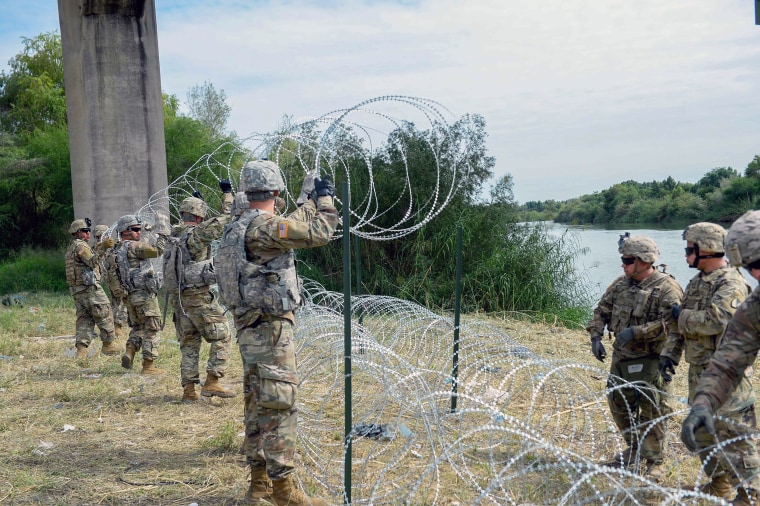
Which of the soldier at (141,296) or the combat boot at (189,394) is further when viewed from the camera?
the soldier at (141,296)

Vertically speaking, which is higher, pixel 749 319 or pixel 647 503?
pixel 749 319

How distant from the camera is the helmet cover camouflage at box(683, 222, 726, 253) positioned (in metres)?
3.95

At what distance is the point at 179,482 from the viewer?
4.55 m

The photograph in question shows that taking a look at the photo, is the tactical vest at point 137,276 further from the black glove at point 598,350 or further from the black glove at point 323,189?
the black glove at point 598,350

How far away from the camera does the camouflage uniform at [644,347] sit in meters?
4.30

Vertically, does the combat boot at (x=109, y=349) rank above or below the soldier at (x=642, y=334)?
below

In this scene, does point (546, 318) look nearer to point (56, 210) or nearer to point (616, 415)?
point (616, 415)

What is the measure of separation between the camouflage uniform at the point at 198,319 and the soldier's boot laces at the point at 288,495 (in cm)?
266

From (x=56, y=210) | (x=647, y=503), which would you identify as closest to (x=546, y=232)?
(x=647, y=503)

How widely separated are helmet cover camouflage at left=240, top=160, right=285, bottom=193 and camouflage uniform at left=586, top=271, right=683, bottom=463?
2.40 metres

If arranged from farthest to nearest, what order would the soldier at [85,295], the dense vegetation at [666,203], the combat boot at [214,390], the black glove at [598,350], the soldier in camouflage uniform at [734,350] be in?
1. the dense vegetation at [666,203]
2. the soldier at [85,295]
3. the combat boot at [214,390]
4. the black glove at [598,350]
5. the soldier in camouflage uniform at [734,350]

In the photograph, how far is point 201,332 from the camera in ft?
21.4

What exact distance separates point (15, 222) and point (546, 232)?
15.9 meters

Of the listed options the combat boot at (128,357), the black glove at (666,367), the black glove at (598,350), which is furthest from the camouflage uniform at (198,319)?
the black glove at (666,367)
